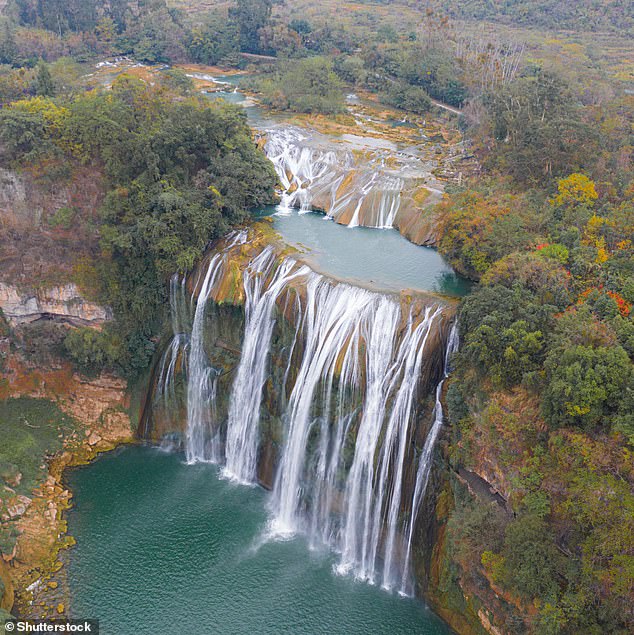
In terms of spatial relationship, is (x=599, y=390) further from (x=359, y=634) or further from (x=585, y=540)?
(x=359, y=634)

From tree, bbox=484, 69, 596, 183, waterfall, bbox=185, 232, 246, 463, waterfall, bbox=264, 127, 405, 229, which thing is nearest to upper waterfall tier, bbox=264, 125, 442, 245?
waterfall, bbox=264, 127, 405, 229

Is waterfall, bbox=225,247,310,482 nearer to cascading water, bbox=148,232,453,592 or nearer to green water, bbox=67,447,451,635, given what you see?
cascading water, bbox=148,232,453,592

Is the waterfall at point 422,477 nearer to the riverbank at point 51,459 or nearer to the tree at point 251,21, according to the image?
the riverbank at point 51,459

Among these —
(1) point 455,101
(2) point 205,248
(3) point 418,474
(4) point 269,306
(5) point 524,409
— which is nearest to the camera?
(5) point 524,409

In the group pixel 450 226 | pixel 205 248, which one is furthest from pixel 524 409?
pixel 205 248

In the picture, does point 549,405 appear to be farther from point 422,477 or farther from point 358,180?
point 358,180

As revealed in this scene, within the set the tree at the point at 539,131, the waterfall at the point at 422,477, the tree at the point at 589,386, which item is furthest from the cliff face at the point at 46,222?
the tree at the point at 589,386

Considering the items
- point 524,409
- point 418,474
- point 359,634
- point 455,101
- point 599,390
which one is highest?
point 455,101
